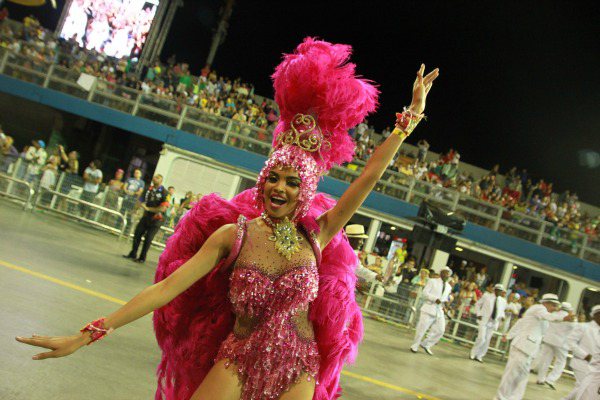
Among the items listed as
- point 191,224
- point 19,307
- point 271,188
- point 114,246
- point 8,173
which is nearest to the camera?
point 271,188

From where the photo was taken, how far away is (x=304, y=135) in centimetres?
275

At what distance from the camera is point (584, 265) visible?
18.7 metres

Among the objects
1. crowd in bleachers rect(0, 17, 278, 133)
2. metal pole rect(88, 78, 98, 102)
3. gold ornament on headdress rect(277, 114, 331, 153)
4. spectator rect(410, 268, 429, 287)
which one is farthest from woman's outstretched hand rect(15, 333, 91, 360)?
metal pole rect(88, 78, 98, 102)

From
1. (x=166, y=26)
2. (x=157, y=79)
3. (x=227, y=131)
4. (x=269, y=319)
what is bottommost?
(x=269, y=319)

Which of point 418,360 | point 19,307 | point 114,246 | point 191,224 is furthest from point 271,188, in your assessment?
point 114,246

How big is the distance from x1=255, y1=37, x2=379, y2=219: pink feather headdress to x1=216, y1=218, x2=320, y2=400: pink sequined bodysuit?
0.90 feet

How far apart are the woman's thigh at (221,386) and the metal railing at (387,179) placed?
15.1 meters

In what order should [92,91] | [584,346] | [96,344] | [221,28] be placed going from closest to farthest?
[96,344] → [584,346] → [92,91] → [221,28]

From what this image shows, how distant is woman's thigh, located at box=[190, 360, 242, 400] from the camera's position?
7.80ft

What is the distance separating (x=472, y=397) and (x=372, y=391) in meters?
2.50

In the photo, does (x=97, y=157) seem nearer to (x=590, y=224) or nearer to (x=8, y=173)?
(x=8, y=173)

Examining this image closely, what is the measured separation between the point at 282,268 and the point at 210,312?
538 mm

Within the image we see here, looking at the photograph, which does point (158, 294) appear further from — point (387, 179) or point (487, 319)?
point (387, 179)

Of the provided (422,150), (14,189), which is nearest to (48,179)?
(14,189)
